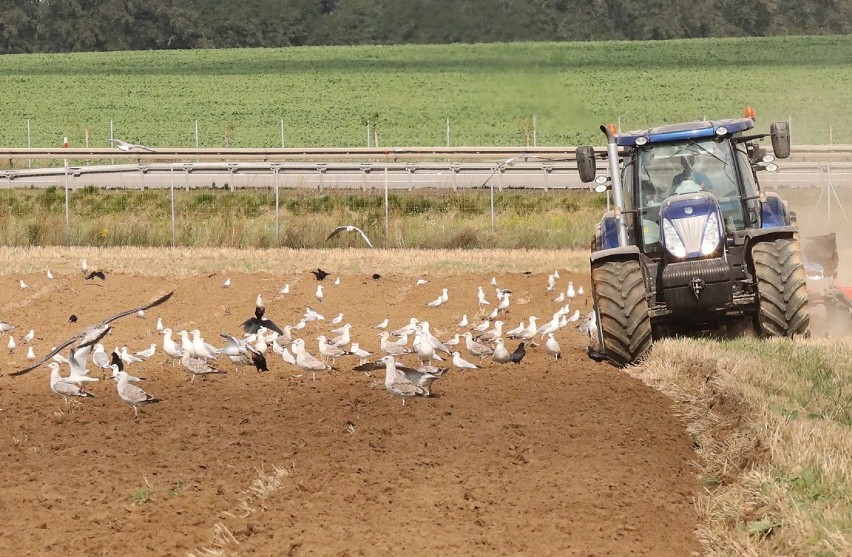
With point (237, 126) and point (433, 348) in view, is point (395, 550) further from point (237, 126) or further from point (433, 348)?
point (237, 126)

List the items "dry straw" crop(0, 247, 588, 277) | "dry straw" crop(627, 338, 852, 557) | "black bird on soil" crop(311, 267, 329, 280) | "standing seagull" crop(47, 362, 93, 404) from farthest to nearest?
"dry straw" crop(0, 247, 588, 277)
"black bird on soil" crop(311, 267, 329, 280)
"standing seagull" crop(47, 362, 93, 404)
"dry straw" crop(627, 338, 852, 557)

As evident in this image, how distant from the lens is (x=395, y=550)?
7168 millimetres

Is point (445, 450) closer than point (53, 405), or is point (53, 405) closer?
point (445, 450)

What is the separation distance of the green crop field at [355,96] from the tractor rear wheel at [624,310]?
900 inches

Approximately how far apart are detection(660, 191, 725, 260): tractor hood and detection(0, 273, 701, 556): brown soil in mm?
1532

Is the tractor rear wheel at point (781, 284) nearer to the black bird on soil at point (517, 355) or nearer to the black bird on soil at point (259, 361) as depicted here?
the black bird on soil at point (517, 355)

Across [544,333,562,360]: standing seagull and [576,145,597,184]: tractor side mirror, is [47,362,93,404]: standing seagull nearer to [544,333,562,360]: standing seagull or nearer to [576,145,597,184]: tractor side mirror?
[544,333,562,360]: standing seagull

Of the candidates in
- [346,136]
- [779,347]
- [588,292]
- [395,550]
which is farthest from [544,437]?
[346,136]

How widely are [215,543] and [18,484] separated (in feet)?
7.72

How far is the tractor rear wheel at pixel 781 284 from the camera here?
12.9 m

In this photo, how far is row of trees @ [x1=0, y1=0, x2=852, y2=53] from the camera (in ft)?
63.8

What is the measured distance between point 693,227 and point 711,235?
0.20 m

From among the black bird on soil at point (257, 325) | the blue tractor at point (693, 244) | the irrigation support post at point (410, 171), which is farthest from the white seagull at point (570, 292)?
the irrigation support post at point (410, 171)

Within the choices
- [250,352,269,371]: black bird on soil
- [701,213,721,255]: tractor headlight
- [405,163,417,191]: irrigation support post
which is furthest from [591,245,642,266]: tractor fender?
[405,163,417,191]: irrigation support post
